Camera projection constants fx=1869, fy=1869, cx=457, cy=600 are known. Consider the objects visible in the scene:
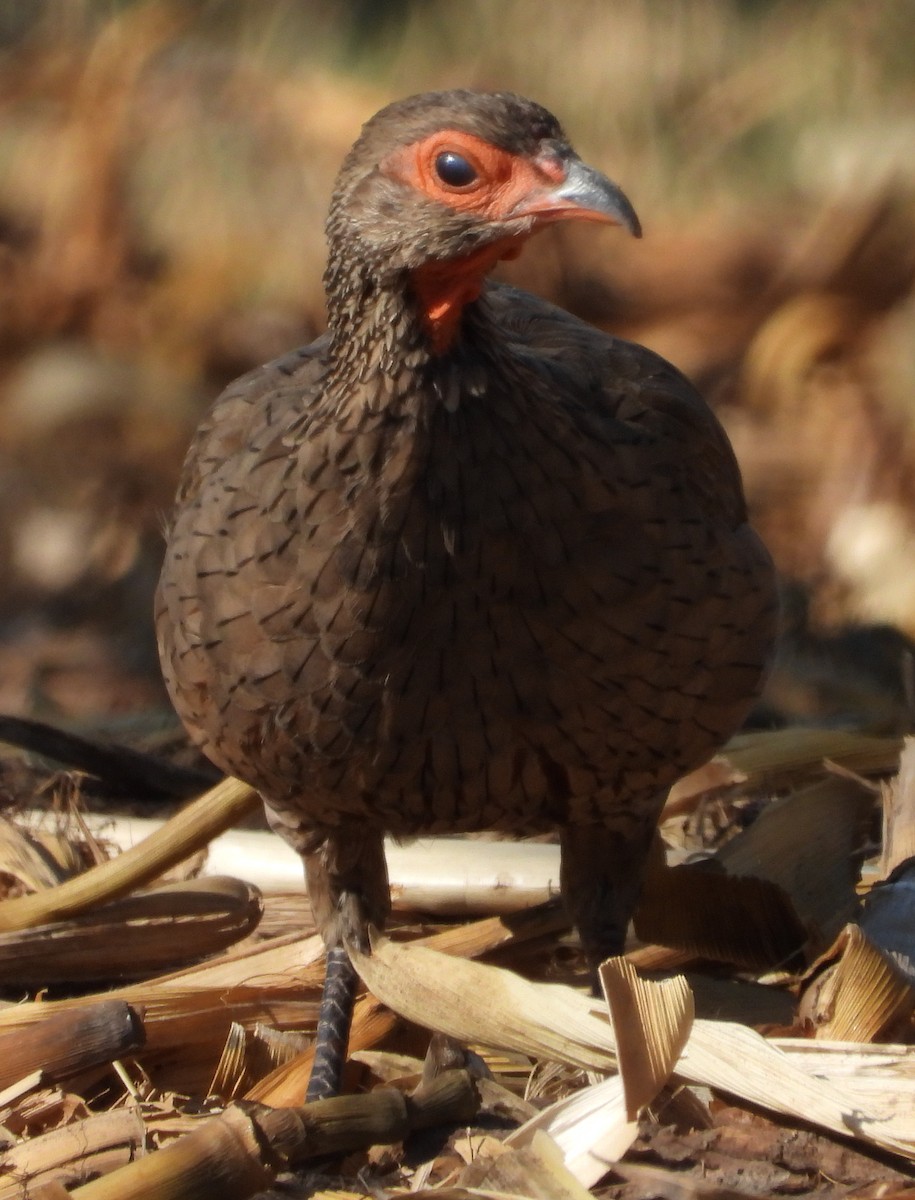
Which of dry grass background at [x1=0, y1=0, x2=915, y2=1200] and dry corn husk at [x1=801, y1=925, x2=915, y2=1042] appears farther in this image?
dry grass background at [x1=0, y1=0, x2=915, y2=1200]

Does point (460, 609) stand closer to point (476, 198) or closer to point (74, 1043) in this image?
point (476, 198)

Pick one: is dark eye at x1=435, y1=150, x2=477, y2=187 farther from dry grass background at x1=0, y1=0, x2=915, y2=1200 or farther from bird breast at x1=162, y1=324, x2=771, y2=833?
dry grass background at x1=0, y1=0, x2=915, y2=1200

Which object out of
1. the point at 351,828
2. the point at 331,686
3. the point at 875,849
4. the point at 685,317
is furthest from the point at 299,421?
the point at 685,317

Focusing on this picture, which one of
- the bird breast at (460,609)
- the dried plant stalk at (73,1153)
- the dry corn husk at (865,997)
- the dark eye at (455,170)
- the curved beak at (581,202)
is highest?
the dark eye at (455,170)

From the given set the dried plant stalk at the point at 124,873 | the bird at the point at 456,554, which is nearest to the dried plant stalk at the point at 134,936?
the dried plant stalk at the point at 124,873

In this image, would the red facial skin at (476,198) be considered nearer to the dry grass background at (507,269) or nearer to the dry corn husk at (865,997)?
the dry corn husk at (865,997)

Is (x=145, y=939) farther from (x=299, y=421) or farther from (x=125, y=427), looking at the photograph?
(x=125, y=427)

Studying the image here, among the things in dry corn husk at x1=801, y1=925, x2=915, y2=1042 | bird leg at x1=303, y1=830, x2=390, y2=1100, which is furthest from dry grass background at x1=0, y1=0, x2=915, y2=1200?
dry corn husk at x1=801, y1=925, x2=915, y2=1042
